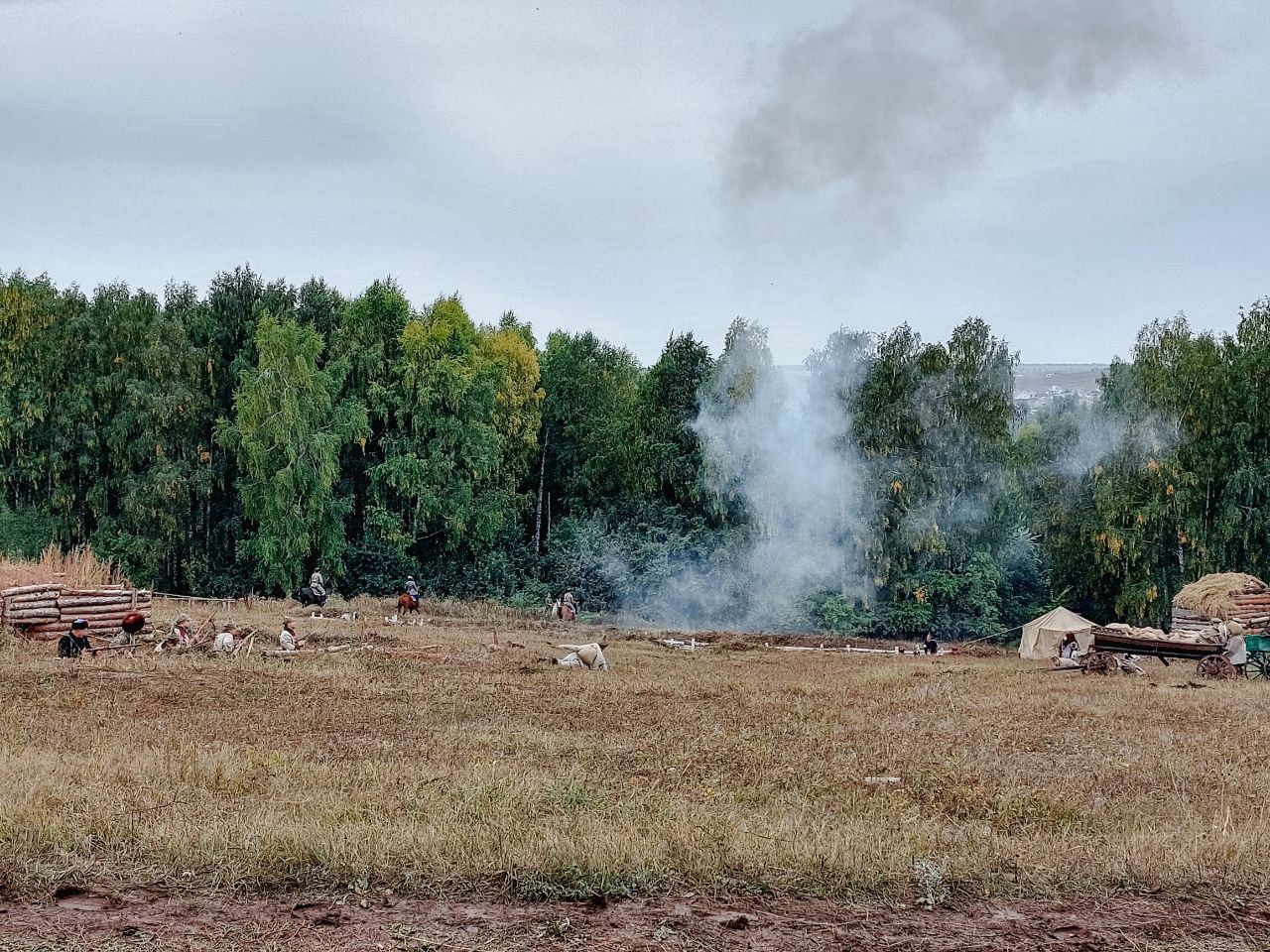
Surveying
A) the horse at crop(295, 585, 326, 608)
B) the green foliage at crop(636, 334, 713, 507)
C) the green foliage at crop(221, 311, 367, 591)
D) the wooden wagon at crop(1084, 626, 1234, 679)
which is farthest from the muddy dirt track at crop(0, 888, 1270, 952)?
the green foliage at crop(636, 334, 713, 507)

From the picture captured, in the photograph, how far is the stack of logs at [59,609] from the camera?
74.3ft

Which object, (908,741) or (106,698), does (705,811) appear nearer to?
(908,741)

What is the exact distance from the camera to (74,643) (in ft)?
67.6

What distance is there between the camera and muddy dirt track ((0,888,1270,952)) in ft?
22.4

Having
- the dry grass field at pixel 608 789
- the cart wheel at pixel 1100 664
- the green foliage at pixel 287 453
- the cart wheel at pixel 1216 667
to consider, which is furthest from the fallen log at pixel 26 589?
the cart wheel at pixel 1216 667

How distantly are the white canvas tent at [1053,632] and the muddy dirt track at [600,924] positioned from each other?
24.8 meters

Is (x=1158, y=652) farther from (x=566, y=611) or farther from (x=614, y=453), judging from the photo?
(x=614, y=453)

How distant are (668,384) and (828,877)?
37.5 metres

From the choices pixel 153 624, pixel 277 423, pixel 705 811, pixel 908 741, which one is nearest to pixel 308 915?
pixel 705 811

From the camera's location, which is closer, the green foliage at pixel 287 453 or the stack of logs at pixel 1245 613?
the stack of logs at pixel 1245 613

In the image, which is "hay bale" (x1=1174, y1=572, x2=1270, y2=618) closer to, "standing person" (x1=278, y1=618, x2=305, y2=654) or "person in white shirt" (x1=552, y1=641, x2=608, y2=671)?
"person in white shirt" (x1=552, y1=641, x2=608, y2=671)

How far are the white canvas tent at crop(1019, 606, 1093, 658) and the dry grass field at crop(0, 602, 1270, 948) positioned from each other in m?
11.3

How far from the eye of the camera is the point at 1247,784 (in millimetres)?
11672

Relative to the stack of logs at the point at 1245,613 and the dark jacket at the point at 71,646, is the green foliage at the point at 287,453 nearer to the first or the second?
the dark jacket at the point at 71,646
